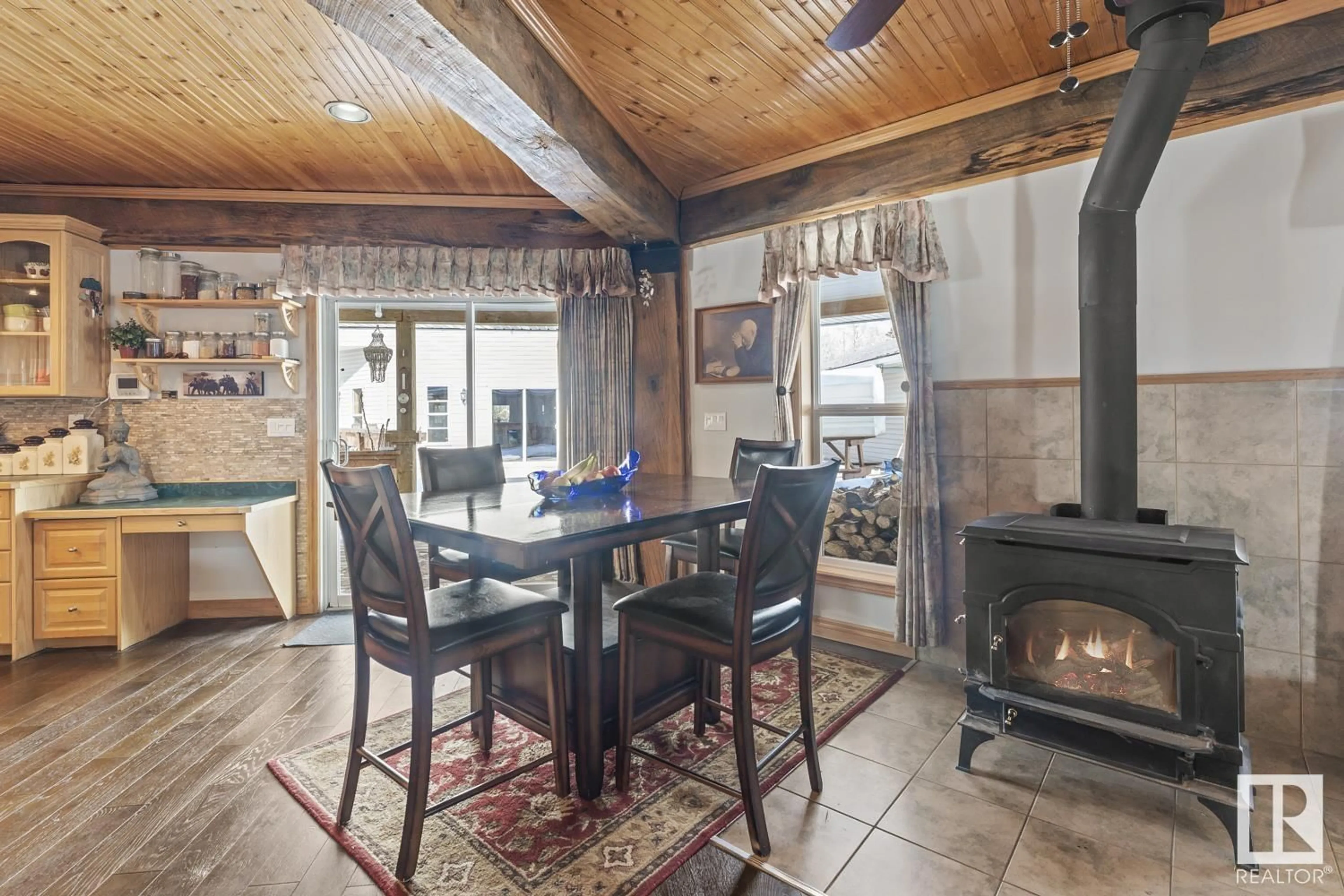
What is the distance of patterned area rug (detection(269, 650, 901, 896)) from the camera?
5.18 feet

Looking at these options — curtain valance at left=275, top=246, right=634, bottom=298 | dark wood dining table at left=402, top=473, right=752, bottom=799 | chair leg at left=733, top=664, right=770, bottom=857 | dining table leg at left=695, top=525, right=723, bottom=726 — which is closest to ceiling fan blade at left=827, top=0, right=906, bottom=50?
dark wood dining table at left=402, top=473, right=752, bottom=799

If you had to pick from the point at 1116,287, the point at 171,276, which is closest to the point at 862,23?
the point at 1116,287

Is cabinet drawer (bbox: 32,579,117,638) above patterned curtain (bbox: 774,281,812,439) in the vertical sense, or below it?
below

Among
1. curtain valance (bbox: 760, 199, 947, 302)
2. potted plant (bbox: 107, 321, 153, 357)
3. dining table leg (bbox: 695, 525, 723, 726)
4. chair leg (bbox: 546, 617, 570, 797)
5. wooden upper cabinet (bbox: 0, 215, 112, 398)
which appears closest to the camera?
chair leg (bbox: 546, 617, 570, 797)

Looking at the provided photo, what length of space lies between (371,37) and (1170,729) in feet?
9.94

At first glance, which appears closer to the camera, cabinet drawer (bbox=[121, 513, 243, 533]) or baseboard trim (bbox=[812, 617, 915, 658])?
baseboard trim (bbox=[812, 617, 915, 658])

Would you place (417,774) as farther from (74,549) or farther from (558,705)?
(74,549)

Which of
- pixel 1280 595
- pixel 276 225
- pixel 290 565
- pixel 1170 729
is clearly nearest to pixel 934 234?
pixel 1280 595

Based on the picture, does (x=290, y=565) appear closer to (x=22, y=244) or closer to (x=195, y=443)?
(x=195, y=443)

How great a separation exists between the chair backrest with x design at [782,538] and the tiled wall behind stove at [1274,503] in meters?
1.45

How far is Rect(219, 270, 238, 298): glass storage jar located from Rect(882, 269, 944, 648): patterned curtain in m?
3.77

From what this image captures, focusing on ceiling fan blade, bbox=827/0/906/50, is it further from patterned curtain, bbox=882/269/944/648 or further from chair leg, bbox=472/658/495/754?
chair leg, bbox=472/658/495/754

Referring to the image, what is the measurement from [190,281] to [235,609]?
198cm

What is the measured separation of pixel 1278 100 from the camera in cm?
221
